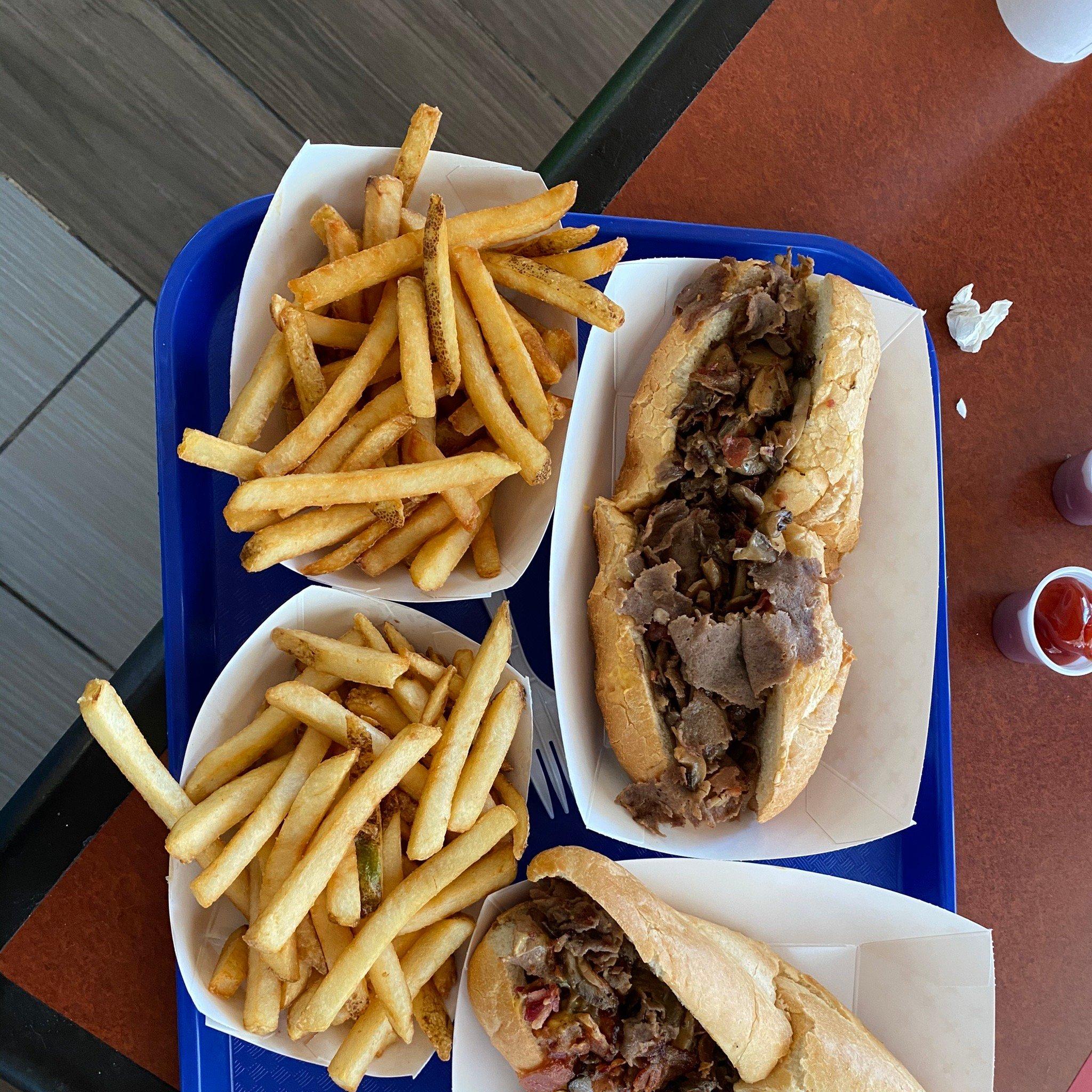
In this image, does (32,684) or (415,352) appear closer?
(415,352)

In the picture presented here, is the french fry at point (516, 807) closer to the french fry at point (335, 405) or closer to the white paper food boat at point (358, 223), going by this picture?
the white paper food boat at point (358, 223)

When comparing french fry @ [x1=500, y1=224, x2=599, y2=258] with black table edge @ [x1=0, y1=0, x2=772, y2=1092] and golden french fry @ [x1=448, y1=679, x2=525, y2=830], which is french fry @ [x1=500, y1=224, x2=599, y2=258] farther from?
golden french fry @ [x1=448, y1=679, x2=525, y2=830]

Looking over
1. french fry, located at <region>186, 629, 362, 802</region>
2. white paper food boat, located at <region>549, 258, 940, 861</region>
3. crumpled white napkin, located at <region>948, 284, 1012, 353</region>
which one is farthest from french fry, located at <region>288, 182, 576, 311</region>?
crumpled white napkin, located at <region>948, 284, 1012, 353</region>

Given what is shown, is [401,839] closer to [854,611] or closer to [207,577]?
[207,577]

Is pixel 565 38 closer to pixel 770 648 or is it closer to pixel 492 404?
pixel 492 404

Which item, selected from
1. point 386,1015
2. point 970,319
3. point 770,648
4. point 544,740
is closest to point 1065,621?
point 970,319

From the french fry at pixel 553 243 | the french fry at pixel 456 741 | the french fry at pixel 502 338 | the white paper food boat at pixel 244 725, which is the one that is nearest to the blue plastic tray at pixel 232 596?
the white paper food boat at pixel 244 725
